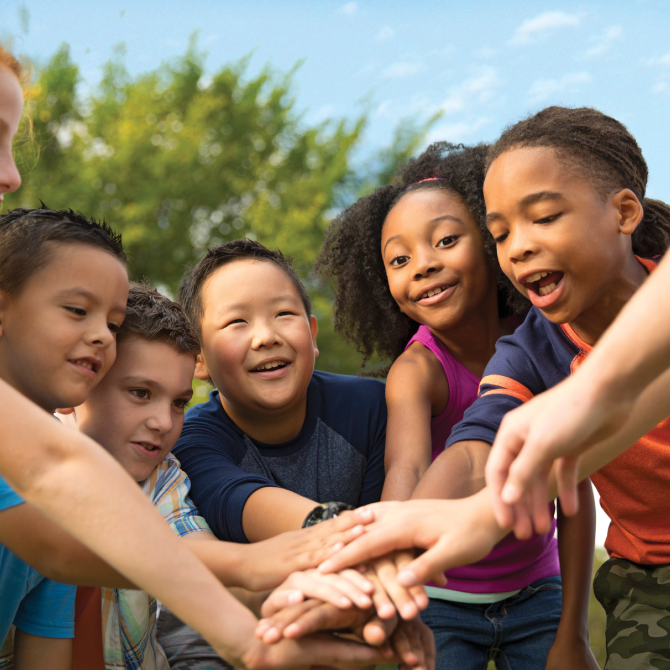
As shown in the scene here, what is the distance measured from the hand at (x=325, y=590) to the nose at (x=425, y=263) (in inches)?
53.0

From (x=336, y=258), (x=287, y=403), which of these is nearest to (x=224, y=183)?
(x=336, y=258)

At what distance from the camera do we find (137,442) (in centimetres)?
248

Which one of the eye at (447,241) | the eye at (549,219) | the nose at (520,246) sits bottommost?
the nose at (520,246)

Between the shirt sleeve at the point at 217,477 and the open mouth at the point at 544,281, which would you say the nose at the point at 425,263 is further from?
the shirt sleeve at the point at 217,477

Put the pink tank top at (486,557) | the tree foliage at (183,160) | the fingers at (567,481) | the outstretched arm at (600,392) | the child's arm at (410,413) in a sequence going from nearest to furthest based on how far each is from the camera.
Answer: the outstretched arm at (600,392) < the fingers at (567,481) < the child's arm at (410,413) < the pink tank top at (486,557) < the tree foliage at (183,160)

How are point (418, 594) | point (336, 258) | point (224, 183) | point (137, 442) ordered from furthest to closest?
1. point (224, 183)
2. point (336, 258)
3. point (137, 442)
4. point (418, 594)

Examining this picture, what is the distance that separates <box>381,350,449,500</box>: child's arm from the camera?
2453 millimetres

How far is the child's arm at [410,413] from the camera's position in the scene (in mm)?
2453

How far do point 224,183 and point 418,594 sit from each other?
14821mm

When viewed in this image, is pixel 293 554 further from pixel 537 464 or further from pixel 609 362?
pixel 609 362

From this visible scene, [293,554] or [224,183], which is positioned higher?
[224,183]

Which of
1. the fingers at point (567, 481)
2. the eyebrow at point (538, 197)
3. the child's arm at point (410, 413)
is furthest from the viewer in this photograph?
the child's arm at point (410, 413)

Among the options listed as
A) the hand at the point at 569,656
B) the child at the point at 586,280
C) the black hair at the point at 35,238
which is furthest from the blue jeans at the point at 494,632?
the black hair at the point at 35,238

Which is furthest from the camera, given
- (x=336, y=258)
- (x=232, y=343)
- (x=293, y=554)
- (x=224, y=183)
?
(x=224, y=183)
